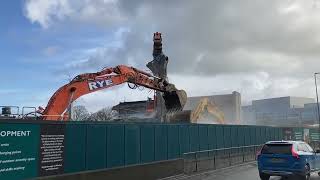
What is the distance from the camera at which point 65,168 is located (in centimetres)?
1603

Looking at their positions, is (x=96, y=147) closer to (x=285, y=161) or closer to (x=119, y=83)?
(x=285, y=161)

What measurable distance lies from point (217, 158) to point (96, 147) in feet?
41.5

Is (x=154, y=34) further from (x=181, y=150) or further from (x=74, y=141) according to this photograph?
(x=74, y=141)

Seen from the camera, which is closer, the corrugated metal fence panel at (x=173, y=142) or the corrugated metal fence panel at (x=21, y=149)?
the corrugated metal fence panel at (x=21, y=149)

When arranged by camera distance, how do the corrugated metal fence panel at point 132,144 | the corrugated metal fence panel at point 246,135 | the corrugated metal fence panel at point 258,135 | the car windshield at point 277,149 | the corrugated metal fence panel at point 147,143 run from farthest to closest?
1. the corrugated metal fence panel at point 258,135
2. the corrugated metal fence panel at point 246,135
3. the corrugated metal fence panel at point 147,143
4. the corrugated metal fence panel at point 132,144
5. the car windshield at point 277,149

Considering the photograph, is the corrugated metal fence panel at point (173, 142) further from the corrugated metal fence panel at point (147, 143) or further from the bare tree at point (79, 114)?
the bare tree at point (79, 114)

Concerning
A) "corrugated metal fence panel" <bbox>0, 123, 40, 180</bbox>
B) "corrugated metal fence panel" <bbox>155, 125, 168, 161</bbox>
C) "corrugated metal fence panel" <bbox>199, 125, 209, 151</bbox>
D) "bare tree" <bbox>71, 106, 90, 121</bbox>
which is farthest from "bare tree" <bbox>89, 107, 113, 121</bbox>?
"corrugated metal fence panel" <bbox>0, 123, 40, 180</bbox>

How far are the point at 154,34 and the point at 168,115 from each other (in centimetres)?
546

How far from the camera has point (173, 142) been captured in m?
24.2

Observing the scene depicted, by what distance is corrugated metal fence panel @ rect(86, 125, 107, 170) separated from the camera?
57.3 feet

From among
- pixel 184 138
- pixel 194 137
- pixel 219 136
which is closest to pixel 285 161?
pixel 184 138

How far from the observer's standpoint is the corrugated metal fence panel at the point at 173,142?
78.1 ft

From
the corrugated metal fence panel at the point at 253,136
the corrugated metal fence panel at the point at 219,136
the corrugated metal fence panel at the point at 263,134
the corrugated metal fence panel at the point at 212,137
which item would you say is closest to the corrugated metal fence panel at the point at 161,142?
the corrugated metal fence panel at the point at 212,137

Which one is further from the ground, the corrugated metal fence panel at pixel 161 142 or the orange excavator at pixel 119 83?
the orange excavator at pixel 119 83
